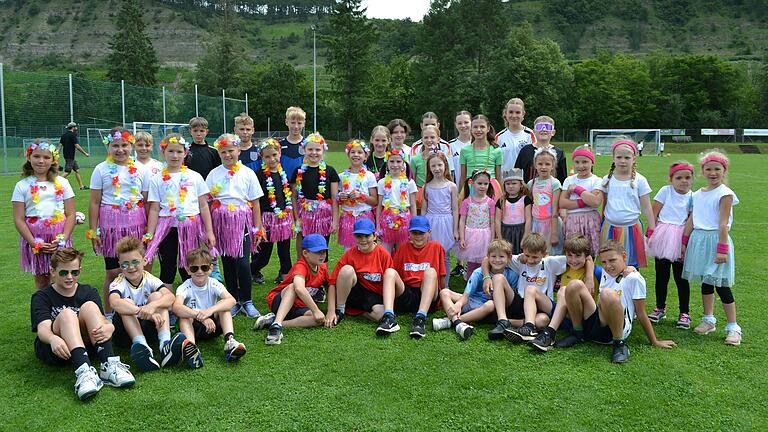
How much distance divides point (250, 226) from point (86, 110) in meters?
19.8

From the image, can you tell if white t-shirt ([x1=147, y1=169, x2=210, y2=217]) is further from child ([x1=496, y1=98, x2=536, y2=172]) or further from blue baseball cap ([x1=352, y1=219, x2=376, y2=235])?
child ([x1=496, y1=98, x2=536, y2=172])

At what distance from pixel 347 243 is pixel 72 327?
285cm

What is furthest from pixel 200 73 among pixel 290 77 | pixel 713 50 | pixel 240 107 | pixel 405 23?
pixel 713 50

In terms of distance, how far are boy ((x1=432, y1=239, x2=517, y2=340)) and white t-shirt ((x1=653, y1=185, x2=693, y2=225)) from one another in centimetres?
145

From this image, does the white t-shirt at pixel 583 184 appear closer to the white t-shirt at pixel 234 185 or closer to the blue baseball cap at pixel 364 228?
the blue baseball cap at pixel 364 228

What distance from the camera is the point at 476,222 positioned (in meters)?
5.82

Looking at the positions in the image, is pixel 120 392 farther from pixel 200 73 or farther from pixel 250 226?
pixel 200 73

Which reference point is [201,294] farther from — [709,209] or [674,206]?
[709,209]

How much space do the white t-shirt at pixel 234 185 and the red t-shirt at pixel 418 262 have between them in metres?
1.60

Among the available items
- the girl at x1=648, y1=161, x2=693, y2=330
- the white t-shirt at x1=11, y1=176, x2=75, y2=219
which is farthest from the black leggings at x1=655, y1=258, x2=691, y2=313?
the white t-shirt at x1=11, y1=176, x2=75, y2=219

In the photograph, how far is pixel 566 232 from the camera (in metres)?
5.38

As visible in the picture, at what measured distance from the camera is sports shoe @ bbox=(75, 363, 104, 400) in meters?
3.54

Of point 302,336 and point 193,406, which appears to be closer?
point 193,406

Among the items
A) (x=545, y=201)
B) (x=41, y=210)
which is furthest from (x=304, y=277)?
(x=545, y=201)
